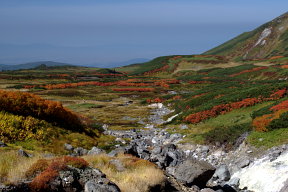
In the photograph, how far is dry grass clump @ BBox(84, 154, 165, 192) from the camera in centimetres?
1211

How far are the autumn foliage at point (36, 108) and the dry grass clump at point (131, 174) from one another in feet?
34.1

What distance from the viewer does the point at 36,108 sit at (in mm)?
23703

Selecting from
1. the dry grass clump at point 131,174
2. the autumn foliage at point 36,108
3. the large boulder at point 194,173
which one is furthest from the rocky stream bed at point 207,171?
the autumn foliage at point 36,108

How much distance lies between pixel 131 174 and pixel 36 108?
13.6 meters

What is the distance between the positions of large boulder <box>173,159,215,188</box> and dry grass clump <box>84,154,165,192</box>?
2.73 m

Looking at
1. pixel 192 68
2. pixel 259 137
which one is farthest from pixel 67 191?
pixel 192 68

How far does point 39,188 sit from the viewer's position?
10.2 meters

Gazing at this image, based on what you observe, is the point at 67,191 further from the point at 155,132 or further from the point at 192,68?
the point at 192,68

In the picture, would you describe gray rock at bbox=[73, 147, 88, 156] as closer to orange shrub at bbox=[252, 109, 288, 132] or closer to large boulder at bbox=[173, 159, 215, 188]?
large boulder at bbox=[173, 159, 215, 188]

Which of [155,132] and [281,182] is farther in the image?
[155,132]

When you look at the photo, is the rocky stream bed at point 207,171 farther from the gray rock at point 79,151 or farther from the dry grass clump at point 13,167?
the dry grass clump at point 13,167

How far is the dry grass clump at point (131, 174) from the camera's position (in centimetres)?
1211

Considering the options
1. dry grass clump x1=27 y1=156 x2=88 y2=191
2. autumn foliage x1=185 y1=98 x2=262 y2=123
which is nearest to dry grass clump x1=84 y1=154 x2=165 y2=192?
dry grass clump x1=27 y1=156 x2=88 y2=191

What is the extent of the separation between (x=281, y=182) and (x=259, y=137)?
25.8ft
